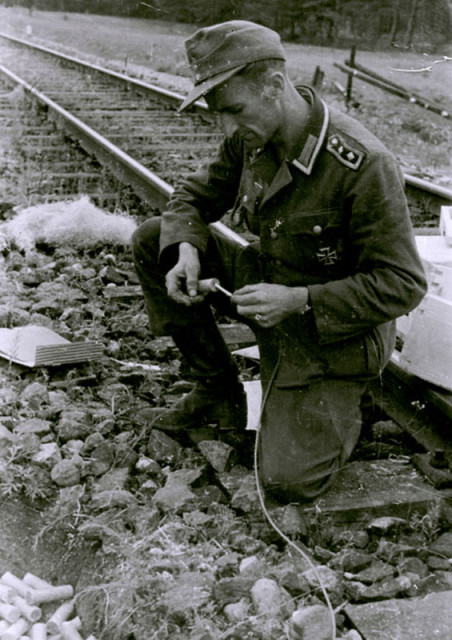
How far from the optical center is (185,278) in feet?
10.8

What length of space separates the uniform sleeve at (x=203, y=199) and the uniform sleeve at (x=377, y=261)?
690 millimetres

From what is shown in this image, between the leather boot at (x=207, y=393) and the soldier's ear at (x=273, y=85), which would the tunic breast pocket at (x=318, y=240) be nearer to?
the soldier's ear at (x=273, y=85)

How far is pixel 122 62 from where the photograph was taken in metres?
19.5

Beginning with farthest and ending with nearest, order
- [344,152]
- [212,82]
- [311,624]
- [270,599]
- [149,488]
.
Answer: [149,488], [344,152], [212,82], [270,599], [311,624]

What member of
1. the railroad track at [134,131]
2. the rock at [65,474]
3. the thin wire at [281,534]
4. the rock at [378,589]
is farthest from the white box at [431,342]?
the rock at [65,474]

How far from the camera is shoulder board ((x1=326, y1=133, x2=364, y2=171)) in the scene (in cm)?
286

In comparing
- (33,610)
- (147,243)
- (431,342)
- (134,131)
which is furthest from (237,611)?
(134,131)

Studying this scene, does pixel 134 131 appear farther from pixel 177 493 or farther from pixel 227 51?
pixel 177 493

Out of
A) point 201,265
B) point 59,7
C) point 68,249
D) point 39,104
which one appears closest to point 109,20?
point 59,7

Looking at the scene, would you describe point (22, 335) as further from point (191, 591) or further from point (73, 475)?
point (191, 591)

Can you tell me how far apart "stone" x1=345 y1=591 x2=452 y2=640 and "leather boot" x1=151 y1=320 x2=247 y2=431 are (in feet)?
4.04

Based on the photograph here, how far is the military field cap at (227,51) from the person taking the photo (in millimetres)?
2760

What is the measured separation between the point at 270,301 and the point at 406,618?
113 cm

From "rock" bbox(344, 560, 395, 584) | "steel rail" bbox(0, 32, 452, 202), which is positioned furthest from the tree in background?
"rock" bbox(344, 560, 395, 584)
